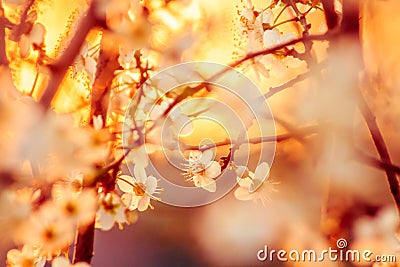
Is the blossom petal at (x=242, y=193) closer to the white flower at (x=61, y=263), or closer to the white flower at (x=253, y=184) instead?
the white flower at (x=253, y=184)

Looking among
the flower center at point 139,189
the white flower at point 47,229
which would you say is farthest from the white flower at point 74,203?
the flower center at point 139,189

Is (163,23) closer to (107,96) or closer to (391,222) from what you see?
(107,96)

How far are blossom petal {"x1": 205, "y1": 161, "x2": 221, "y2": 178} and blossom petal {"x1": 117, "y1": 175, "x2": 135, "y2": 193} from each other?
0.43 ft

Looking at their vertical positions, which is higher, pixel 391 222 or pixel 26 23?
pixel 26 23

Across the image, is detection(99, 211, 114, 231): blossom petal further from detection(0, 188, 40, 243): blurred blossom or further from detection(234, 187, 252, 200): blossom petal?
detection(234, 187, 252, 200): blossom petal

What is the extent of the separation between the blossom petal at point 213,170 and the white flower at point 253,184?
31mm

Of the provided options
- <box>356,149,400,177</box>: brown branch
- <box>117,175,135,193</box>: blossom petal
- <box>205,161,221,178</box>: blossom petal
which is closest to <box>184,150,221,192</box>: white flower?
<box>205,161,221,178</box>: blossom petal

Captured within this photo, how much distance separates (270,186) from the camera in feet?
2.54

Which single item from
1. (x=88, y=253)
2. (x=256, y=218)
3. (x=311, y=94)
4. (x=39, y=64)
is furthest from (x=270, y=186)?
(x=39, y=64)

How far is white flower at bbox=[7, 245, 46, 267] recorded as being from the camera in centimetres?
63

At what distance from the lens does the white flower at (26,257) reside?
0.63 m

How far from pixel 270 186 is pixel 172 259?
273 millimetres

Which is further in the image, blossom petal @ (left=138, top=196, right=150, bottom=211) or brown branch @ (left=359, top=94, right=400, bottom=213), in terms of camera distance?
blossom petal @ (left=138, top=196, right=150, bottom=211)

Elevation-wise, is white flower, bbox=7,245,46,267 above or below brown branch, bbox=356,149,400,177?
below
